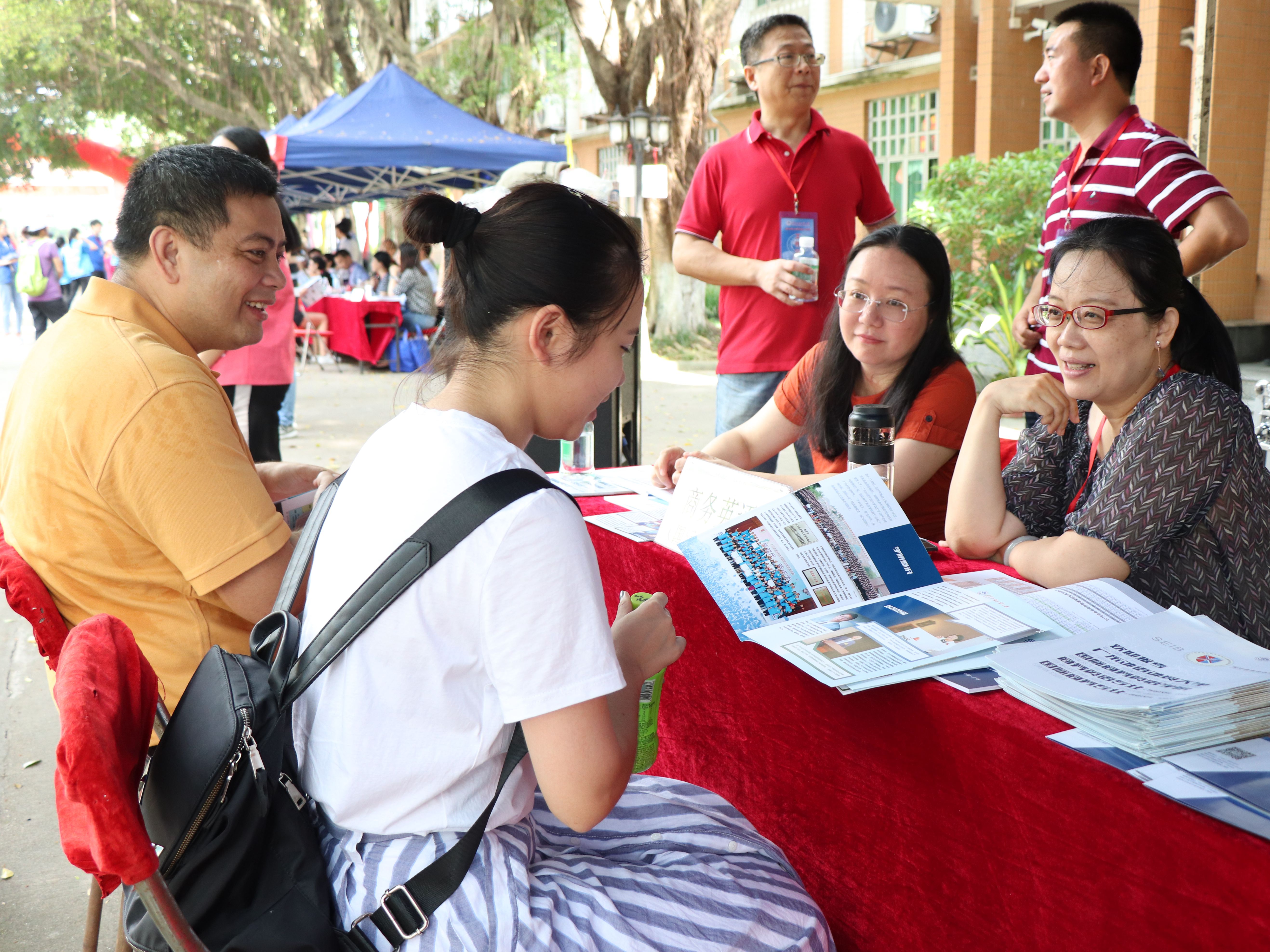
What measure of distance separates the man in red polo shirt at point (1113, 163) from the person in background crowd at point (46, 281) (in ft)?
43.3

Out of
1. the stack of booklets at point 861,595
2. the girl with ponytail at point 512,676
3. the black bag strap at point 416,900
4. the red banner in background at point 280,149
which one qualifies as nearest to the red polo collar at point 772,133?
the stack of booklets at point 861,595

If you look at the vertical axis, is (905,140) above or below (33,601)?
above

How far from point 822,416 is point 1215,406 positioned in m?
1.08

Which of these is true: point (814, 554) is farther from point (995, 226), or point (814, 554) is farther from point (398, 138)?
point (398, 138)

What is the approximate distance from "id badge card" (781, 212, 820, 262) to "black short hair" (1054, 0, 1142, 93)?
0.93 meters

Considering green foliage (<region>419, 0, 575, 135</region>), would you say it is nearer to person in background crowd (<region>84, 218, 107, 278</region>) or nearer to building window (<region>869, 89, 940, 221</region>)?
building window (<region>869, 89, 940, 221</region>)

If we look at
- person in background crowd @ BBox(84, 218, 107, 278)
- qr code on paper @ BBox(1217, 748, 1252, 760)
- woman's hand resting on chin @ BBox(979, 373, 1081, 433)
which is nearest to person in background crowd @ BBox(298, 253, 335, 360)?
person in background crowd @ BBox(84, 218, 107, 278)

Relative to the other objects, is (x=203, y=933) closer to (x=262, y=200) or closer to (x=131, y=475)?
(x=131, y=475)

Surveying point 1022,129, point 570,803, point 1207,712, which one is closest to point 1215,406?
point 1207,712

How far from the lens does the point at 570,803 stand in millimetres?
1104

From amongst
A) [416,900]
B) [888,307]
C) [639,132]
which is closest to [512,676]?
[416,900]

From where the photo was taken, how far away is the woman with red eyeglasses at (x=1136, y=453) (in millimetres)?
1714

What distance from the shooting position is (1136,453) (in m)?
1.75

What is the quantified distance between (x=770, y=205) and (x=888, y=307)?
1.33 m
